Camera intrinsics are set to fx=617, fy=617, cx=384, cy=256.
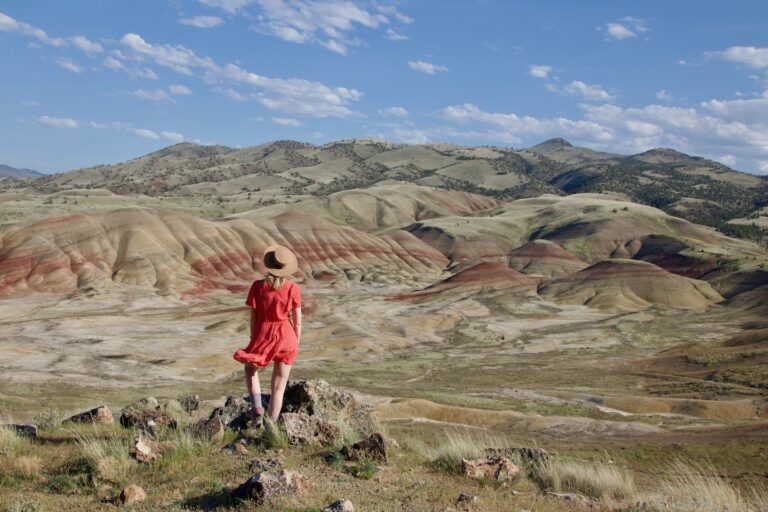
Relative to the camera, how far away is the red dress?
10.3m

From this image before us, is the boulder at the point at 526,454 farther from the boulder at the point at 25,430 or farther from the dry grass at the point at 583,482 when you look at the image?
the boulder at the point at 25,430

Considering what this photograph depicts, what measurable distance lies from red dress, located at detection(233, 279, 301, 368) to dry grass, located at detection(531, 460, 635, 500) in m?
4.45

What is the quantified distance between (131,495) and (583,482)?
259 inches

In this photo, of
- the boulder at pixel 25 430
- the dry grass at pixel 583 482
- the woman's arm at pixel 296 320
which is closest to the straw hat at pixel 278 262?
the woman's arm at pixel 296 320

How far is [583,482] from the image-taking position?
9.66m

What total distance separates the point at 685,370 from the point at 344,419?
5134 centimetres

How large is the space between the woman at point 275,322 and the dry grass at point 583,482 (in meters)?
4.43

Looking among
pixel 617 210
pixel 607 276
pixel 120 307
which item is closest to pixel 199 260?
pixel 120 307

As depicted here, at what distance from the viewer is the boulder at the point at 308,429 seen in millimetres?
9766

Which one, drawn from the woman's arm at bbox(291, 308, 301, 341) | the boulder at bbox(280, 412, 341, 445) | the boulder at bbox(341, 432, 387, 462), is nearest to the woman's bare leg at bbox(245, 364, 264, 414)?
the boulder at bbox(280, 412, 341, 445)

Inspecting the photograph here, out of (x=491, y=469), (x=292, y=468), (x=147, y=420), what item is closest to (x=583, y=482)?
(x=491, y=469)

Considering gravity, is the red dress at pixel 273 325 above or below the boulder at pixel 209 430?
above

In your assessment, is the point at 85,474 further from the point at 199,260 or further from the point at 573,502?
the point at 199,260

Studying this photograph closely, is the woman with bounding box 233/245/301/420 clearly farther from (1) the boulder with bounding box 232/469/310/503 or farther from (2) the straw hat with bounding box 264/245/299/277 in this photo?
(1) the boulder with bounding box 232/469/310/503
